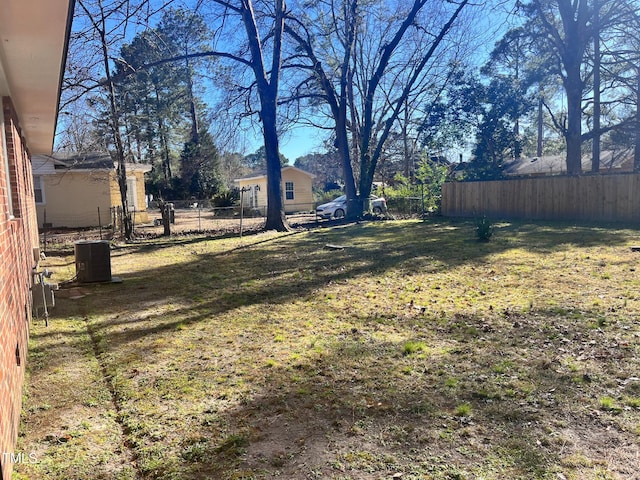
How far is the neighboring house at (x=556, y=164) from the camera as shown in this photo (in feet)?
104

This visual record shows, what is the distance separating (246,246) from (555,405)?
10743 mm

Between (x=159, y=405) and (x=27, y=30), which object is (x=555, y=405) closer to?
(x=159, y=405)

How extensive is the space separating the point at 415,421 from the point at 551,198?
16.8 metres

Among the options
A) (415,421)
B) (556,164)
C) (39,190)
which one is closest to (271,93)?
(39,190)

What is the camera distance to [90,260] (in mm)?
8000

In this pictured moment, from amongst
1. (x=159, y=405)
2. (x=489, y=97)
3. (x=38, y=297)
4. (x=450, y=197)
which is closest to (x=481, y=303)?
(x=159, y=405)

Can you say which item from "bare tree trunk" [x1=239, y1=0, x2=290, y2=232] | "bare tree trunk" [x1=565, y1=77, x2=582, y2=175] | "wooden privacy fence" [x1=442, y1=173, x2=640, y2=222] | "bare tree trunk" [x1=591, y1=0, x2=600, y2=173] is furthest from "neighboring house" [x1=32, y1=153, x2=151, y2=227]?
"bare tree trunk" [x1=591, y1=0, x2=600, y2=173]

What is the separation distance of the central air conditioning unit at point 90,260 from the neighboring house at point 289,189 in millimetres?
23119

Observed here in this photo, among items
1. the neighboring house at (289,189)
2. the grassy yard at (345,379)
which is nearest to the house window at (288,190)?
the neighboring house at (289,189)

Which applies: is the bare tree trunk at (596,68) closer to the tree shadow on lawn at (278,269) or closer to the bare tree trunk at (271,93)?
the tree shadow on lawn at (278,269)

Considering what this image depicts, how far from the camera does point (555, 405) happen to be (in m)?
3.11

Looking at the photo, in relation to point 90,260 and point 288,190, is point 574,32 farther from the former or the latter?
point 90,260

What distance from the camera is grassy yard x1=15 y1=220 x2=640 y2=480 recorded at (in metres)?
2.55

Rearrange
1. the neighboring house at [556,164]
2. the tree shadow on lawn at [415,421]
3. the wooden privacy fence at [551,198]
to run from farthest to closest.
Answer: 1. the neighboring house at [556,164]
2. the wooden privacy fence at [551,198]
3. the tree shadow on lawn at [415,421]
